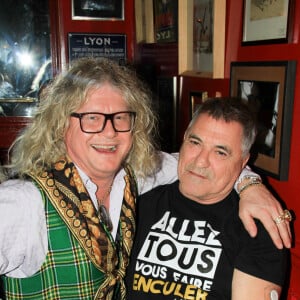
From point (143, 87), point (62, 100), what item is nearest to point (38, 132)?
point (62, 100)

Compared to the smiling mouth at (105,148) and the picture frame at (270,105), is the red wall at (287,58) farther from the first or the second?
the smiling mouth at (105,148)

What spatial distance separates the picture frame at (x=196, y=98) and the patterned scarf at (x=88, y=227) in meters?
0.90

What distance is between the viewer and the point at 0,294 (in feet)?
4.13

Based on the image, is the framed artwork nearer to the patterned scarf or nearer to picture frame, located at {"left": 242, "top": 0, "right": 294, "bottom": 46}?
picture frame, located at {"left": 242, "top": 0, "right": 294, "bottom": 46}

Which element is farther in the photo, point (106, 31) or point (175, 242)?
point (106, 31)

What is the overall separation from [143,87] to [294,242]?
0.74 m

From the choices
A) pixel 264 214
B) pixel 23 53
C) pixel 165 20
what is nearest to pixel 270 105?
pixel 264 214

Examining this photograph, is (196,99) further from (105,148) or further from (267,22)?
(105,148)

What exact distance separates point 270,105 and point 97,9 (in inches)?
78.8

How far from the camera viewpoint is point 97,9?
3.05m

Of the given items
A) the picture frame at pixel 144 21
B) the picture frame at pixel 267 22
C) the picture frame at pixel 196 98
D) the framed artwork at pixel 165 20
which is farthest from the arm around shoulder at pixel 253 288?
the picture frame at pixel 144 21

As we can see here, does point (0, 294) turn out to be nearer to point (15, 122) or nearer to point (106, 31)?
point (15, 122)

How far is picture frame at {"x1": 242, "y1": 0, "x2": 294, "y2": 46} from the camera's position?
52.2 inches

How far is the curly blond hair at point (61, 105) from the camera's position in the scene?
1.20 m
